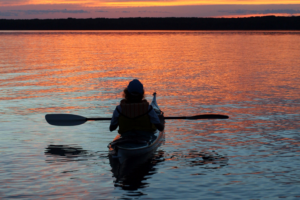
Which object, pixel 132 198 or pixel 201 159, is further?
pixel 201 159

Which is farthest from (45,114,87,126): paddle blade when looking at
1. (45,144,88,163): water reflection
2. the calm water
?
(45,144,88,163): water reflection

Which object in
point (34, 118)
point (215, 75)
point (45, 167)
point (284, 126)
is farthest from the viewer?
point (215, 75)

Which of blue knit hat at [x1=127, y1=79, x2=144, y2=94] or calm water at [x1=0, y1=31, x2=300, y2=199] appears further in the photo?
blue knit hat at [x1=127, y1=79, x2=144, y2=94]

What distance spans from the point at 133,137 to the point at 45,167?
2196 mm

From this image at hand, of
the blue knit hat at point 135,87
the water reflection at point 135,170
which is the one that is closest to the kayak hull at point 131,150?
the water reflection at point 135,170

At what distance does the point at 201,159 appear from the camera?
10586 mm

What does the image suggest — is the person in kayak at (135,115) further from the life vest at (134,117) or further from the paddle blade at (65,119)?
the paddle blade at (65,119)

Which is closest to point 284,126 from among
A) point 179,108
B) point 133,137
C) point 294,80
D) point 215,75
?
Result: point 179,108

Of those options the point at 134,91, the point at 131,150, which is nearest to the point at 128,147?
the point at 131,150

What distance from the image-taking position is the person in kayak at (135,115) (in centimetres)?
983

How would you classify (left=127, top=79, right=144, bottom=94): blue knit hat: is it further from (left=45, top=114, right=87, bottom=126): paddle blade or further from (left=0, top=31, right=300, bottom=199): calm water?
(left=45, top=114, right=87, bottom=126): paddle blade

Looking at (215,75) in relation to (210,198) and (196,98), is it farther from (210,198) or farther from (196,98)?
(210,198)

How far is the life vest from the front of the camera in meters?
9.97

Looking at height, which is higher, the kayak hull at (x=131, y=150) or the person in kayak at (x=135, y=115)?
the person in kayak at (x=135, y=115)
